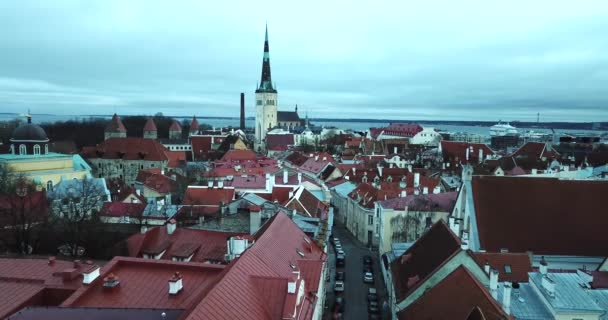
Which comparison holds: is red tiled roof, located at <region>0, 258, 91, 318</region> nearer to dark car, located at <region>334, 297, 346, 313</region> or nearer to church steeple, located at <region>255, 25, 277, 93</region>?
dark car, located at <region>334, 297, 346, 313</region>

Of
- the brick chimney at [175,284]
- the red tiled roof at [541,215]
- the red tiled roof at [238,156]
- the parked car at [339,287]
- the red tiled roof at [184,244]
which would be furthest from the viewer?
the red tiled roof at [238,156]

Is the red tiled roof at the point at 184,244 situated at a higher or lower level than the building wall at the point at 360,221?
higher

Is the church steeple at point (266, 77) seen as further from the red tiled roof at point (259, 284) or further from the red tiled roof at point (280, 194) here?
the red tiled roof at point (259, 284)

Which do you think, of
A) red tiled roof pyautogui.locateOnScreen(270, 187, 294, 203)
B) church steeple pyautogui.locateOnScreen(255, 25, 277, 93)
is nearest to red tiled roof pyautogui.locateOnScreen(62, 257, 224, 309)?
red tiled roof pyautogui.locateOnScreen(270, 187, 294, 203)

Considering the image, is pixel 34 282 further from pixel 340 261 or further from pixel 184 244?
pixel 340 261

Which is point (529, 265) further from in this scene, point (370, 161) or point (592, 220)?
point (370, 161)

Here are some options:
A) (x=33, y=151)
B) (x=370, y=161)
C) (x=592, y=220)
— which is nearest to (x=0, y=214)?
(x=33, y=151)

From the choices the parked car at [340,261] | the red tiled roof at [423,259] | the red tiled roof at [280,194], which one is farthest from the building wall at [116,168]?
the red tiled roof at [423,259]
